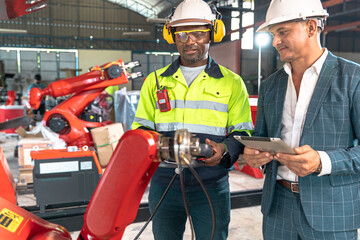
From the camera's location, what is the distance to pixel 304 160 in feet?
4.08

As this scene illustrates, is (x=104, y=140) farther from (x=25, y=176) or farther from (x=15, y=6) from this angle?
(x=15, y=6)

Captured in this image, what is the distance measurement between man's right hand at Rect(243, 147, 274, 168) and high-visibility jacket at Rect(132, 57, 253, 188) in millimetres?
230

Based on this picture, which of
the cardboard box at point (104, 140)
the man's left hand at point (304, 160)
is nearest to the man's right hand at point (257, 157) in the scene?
the man's left hand at point (304, 160)

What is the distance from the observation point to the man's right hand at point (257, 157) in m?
1.40

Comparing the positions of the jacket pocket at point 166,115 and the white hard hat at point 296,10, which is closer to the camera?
the white hard hat at point 296,10

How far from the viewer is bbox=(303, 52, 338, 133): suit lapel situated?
4.48 feet

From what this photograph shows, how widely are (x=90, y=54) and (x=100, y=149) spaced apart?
16.5m

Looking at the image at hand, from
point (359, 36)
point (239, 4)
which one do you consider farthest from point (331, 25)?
point (239, 4)

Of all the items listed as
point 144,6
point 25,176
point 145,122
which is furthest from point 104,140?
point 144,6

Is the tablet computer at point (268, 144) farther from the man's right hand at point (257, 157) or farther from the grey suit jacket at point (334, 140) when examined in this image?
the grey suit jacket at point (334, 140)

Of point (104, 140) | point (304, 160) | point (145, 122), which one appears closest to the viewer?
point (304, 160)

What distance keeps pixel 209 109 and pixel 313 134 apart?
61 centimetres

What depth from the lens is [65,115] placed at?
177 inches

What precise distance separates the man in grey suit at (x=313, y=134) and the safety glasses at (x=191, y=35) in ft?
1.32
